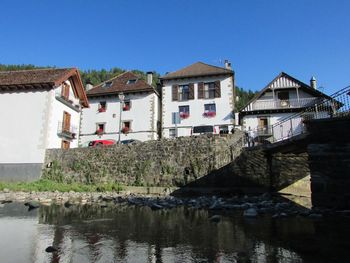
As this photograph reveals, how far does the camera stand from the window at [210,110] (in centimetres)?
3291

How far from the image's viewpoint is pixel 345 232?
7.44 meters

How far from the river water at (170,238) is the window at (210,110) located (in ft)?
74.8

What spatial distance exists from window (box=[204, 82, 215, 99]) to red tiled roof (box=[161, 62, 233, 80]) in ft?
3.91

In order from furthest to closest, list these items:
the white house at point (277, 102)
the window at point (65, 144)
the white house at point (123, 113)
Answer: the white house at point (123, 113) → the white house at point (277, 102) → the window at point (65, 144)

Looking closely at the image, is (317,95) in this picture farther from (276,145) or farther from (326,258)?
(326,258)

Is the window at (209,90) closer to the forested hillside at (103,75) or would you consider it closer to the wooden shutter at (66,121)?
the wooden shutter at (66,121)

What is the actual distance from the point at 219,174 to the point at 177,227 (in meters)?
12.0

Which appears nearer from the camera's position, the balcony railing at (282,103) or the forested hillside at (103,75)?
the balcony railing at (282,103)

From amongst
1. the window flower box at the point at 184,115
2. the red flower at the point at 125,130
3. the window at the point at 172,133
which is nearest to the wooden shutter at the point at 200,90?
the window flower box at the point at 184,115

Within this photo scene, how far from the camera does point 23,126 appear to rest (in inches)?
989

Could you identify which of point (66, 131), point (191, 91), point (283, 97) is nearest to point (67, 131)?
point (66, 131)

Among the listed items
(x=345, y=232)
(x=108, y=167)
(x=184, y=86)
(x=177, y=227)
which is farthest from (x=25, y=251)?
(x=184, y=86)

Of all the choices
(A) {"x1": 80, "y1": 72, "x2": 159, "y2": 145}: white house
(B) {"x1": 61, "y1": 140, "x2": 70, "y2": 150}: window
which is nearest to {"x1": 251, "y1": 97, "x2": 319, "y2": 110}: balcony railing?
(A) {"x1": 80, "y1": 72, "x2": 159, "y2": 145}: white house

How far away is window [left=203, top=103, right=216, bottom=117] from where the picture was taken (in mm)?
32906
